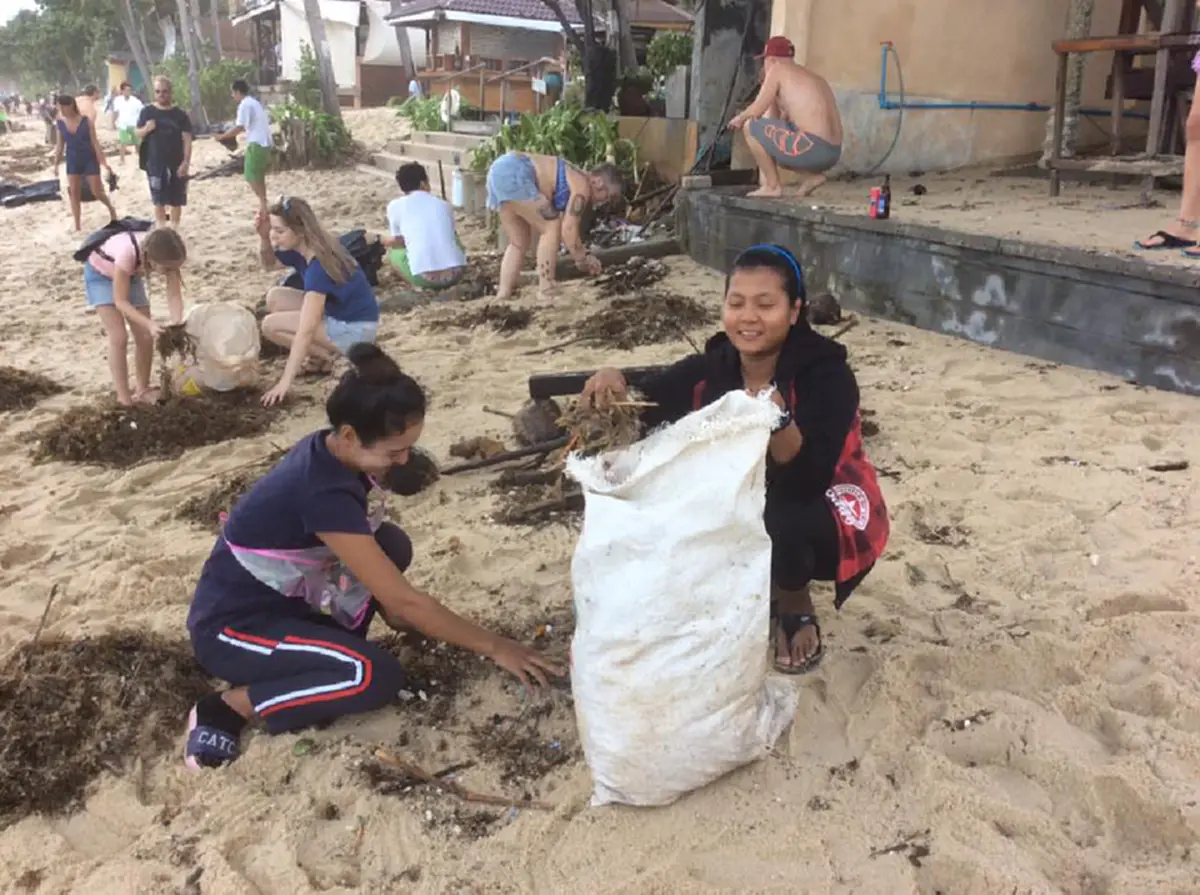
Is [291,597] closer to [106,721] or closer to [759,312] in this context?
[106,721]

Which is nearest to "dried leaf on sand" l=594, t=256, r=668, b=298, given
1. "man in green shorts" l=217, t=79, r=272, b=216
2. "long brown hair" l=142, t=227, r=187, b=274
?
"long brown hair" l=142, t=227, r=187, b=274

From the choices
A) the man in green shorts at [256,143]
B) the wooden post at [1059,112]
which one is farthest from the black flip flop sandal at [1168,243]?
the man in green shorts at [256,143]

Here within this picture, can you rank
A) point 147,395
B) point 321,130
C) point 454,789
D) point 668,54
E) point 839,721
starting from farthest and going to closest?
point 321,130, point 668,54, point 147,395, point 839,721, point 454,789

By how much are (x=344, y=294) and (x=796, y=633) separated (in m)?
3.49

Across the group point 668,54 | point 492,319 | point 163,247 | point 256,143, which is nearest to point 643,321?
point 492,319

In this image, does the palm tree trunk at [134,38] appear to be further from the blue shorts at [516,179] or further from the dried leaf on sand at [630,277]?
the dried leaf on sand at [630,277]

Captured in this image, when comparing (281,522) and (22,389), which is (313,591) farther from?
(22,389)

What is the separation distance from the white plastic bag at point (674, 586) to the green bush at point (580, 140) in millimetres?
7960

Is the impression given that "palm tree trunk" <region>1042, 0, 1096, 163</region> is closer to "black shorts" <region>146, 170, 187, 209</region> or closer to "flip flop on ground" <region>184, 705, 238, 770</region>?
"flip flop on ground" <region>184, 705, 238, 770</region>

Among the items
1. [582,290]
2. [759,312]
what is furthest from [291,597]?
[582,290]

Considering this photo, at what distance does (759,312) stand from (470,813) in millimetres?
1400

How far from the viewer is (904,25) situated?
7.50 meters

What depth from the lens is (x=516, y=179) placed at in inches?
263

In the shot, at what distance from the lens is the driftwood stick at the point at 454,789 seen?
2.09 metres
